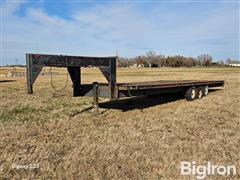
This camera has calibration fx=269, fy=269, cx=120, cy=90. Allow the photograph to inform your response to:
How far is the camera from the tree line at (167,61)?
109875mm

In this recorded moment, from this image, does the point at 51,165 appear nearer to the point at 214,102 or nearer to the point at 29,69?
the point at 29,69

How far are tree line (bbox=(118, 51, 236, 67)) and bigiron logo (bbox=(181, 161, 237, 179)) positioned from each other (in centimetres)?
10646

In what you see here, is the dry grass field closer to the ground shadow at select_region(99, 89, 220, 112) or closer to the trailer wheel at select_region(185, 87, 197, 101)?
the ground shadow at select_region(99, 89, 220, 112)

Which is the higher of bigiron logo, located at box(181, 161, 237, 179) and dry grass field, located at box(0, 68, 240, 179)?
dry grass field, located at box(0, 68, 240, 179)

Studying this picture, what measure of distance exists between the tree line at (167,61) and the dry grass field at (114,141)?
10327cm

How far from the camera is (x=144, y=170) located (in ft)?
12.1

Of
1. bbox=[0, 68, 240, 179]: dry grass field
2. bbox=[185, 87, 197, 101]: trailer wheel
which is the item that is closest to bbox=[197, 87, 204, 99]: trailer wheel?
bbox=[185, 87, 197, 101]: trailer wheel

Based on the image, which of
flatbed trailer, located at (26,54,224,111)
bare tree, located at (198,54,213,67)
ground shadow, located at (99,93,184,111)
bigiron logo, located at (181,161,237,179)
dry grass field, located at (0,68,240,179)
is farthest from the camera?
bare tree, located at (198,54,213,67)

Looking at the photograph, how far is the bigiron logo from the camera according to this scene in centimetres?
362

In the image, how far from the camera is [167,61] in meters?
110

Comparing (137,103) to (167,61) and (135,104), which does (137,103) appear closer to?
(135,104)

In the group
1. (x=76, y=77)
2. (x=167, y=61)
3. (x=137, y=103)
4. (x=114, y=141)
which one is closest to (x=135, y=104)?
(x=137, y=103)

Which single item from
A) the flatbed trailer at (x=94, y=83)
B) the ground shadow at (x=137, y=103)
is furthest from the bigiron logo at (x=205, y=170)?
the ground shadow at (x=137, y=103)

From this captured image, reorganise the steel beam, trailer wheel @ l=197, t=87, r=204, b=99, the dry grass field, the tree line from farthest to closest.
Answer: the tree line
trailer wheel @ l=197, t=87, r=204, b=99
the steel beam
the dry grass field
